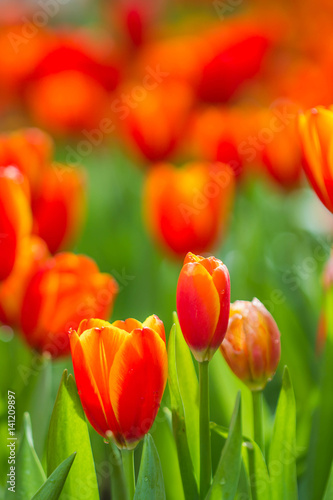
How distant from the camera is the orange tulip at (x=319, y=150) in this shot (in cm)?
63

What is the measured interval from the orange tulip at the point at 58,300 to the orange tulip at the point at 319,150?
0.27 m

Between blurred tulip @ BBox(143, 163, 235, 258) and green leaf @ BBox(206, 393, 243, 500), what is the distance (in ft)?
1.91

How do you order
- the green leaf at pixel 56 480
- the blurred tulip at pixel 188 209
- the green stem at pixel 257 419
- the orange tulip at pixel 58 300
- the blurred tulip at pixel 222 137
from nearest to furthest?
the green leaf at pixel 56 480, the green stem at pixel 257 419, the orange tulip at pixel 58 300, the blurred tulip at pixel 188 209, the blurred tulip at pixel 222 137

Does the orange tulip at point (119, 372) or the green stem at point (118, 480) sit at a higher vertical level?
the orange tulip at point (119, 372)

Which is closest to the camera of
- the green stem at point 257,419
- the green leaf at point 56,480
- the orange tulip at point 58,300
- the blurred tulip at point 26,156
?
the green leaf at point 56,480

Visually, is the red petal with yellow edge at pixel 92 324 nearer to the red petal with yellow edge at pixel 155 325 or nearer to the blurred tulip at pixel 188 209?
Result: the red petal with yellow edge at pixel 155 325

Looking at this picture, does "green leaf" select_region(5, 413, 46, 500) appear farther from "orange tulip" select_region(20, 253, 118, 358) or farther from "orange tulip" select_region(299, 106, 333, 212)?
"orange tulip" select_region(299, 106, 333, 212)

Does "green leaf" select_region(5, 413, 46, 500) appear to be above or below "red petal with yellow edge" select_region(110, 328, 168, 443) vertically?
below

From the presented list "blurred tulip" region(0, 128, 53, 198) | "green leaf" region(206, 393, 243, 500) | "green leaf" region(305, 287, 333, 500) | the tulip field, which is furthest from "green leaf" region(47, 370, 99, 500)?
"blurred tulip" region(0, 128, 53, 198)

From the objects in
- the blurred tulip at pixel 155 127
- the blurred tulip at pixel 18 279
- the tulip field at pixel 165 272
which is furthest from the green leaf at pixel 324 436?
the blurred tulip at pixel 155 127

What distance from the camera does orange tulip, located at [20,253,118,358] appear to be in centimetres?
81

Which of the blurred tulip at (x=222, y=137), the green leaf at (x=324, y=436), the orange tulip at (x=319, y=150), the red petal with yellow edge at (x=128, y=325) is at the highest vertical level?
the orange tulip at (x=319, y=150)

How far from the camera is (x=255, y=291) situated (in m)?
1.10

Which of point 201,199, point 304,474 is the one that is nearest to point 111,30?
point 201,199
